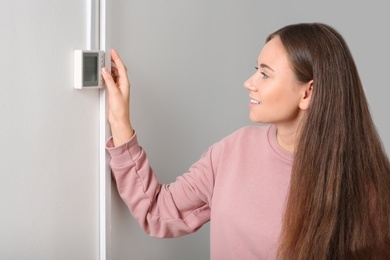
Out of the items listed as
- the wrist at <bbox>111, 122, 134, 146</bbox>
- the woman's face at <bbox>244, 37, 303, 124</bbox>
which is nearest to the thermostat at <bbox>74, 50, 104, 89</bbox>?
the wrist at <bbox>111, 122, 134, 146</bbox>

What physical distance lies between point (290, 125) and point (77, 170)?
55cm

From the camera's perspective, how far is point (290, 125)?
4.60 ft

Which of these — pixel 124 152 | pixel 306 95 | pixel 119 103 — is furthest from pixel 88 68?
pixel 306 95

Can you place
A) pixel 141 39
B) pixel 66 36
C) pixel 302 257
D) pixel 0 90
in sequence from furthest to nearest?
pixel 141 39
pixel 302 257
pixel 66 36
pixel 0 90

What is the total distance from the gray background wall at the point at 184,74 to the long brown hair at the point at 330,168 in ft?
1.15

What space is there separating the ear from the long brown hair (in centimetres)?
2

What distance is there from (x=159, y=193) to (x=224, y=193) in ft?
0.56

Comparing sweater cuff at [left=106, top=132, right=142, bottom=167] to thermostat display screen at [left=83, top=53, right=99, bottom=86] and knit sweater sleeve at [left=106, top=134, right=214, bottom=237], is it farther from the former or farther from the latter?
thermostat display screen at [left=83, top=53, right=99, bottom=86]

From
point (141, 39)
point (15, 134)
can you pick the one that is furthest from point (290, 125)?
point (15, 134)

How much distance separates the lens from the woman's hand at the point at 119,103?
4.25 ft

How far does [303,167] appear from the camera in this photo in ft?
4.34

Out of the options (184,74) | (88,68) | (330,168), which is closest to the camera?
(88,68)

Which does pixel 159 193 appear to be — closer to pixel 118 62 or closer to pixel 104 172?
pixel 104 172

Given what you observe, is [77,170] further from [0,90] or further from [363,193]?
[363,193]
